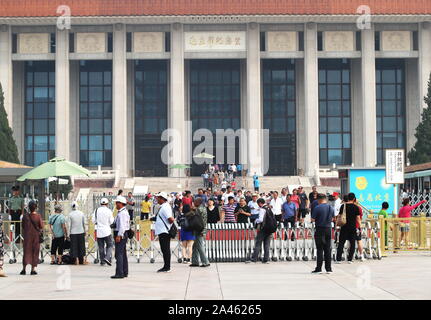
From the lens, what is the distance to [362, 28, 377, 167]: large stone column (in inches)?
2638

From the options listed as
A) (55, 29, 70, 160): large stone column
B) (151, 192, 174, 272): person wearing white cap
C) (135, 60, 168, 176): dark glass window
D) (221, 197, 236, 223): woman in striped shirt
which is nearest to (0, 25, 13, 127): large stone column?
(55, 29, 70, 160): large stone column

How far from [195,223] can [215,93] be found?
53.2 m

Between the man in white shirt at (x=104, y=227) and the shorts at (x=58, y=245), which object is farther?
the shorts at (x=58, y=245)

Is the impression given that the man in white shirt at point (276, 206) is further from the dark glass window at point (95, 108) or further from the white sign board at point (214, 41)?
the dark glass window at point (95, 108)

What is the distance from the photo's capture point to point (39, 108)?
72875 millimetres

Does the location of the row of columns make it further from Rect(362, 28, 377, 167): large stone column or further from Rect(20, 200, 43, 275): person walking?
Rect(20, 200, 43, 275): person walking

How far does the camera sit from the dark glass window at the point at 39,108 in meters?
72.8

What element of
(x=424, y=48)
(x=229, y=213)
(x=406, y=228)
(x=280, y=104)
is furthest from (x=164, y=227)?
(x=280, y=104)

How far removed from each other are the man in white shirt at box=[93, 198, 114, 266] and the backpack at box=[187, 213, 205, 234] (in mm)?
2079

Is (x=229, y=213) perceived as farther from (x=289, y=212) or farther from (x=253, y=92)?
(x=253, y=92)

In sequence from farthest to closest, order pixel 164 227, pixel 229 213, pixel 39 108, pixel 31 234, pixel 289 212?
pixel 39 108 → pixel 289 212 → pixel 229 213 → pixel 31 234 → pixel 164 227

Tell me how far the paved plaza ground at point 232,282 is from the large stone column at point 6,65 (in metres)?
46.8

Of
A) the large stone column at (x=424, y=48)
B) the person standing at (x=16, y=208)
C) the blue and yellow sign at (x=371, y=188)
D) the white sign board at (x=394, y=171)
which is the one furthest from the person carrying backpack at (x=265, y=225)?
the large stone column at (x=424, y=48)
